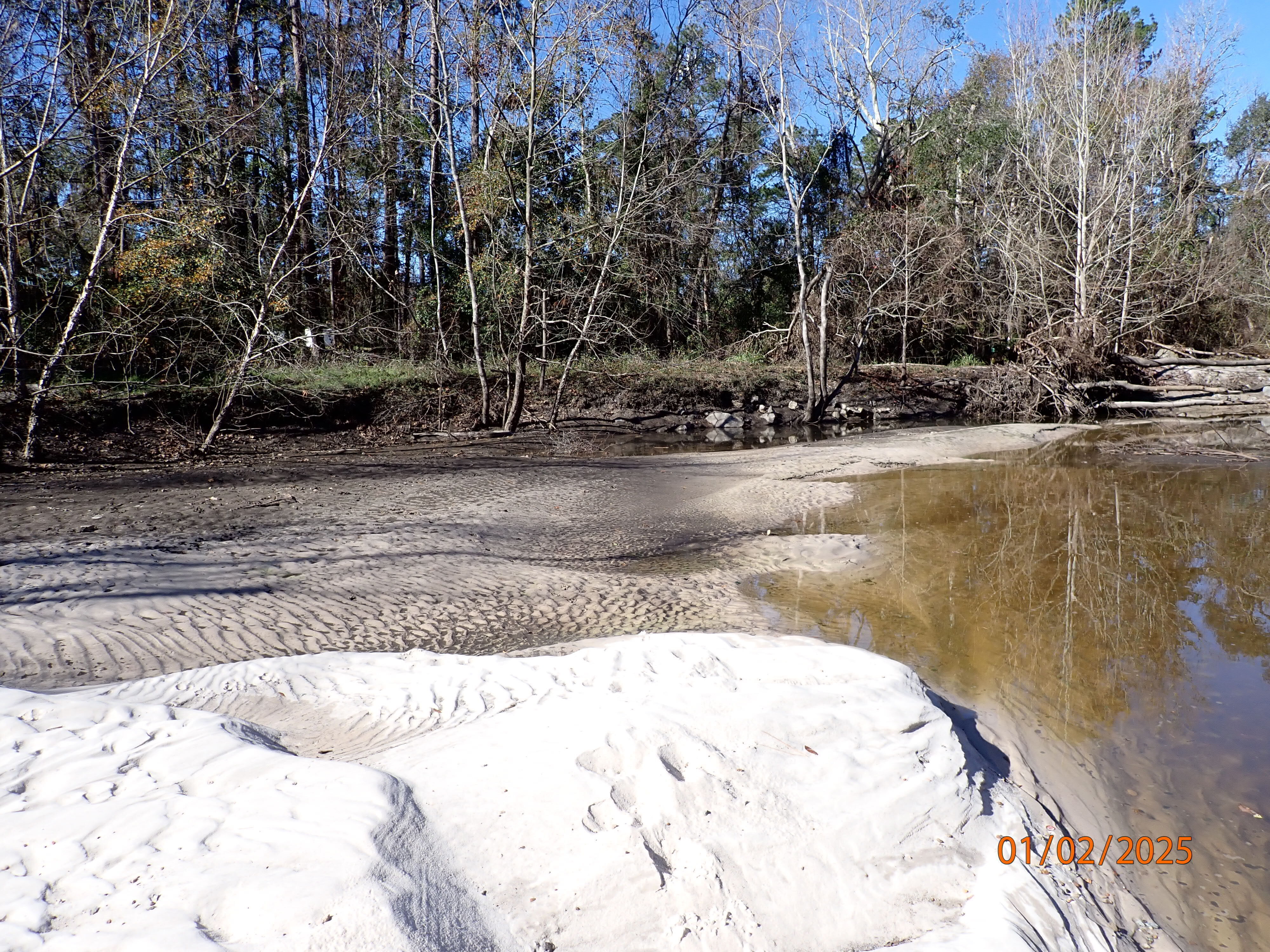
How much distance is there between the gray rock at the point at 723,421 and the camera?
2039cm

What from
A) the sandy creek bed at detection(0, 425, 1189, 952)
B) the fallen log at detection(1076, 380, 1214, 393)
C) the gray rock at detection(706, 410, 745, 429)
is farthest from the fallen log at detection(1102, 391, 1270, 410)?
the sandy creek bed at detection(0, 425, 1189, 952)

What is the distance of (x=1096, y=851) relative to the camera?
3.54 metres

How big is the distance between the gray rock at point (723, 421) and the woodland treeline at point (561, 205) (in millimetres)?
2347

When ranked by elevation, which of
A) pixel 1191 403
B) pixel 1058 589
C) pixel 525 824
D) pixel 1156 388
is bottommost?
pixel 1058 589

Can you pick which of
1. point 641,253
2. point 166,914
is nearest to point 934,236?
point 641,253

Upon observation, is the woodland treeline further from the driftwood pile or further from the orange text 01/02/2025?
the orange text 01/02/2025

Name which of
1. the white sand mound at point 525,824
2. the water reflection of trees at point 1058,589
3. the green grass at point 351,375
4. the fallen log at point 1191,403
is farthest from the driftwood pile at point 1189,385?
the white sand mound at point 525,824

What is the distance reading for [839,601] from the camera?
22.4 feet

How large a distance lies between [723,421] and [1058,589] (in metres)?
13.5

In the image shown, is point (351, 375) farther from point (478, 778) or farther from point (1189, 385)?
point (1189, 385)

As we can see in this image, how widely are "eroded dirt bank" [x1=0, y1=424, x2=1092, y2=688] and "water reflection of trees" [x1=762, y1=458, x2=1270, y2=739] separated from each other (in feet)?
2.74

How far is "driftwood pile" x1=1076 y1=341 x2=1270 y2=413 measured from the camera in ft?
69.5

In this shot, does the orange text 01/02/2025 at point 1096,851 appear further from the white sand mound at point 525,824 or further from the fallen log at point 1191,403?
the fallen log at point 1191,403

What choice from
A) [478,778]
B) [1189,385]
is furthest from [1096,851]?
[1189,385]
